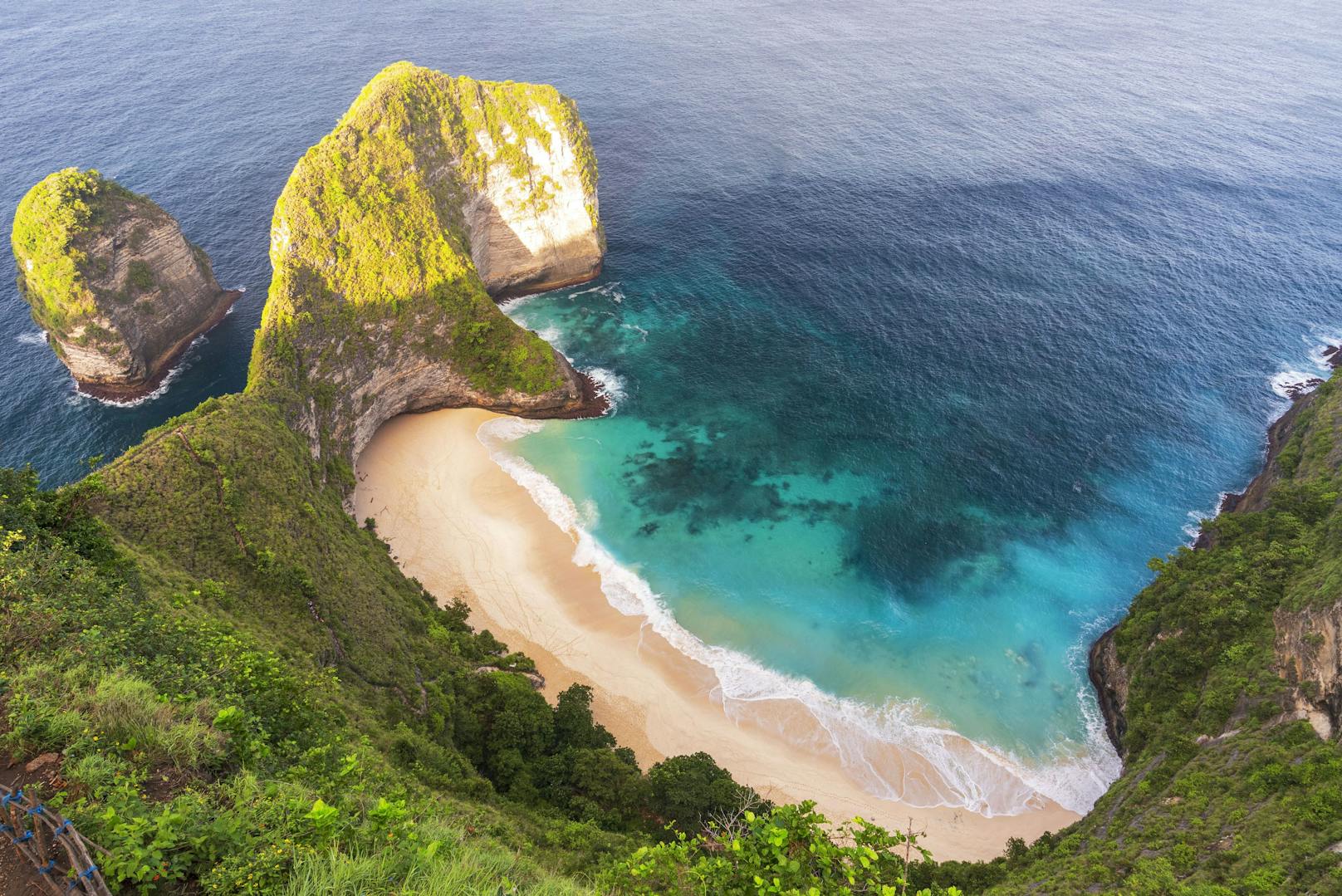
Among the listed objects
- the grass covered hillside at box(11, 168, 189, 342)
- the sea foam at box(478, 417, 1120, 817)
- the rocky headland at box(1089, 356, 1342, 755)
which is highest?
the grass covered hillside at box(11, 168, 189, 342)

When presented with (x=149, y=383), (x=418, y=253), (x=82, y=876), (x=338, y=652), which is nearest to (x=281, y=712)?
(x=82, y=876)

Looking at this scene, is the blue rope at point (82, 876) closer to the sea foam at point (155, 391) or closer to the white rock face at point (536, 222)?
the sea foam at point (155, 391)

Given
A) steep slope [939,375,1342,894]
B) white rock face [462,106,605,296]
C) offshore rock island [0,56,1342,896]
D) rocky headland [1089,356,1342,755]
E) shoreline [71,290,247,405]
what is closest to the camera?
offshore rock island [0,56,1342,896]

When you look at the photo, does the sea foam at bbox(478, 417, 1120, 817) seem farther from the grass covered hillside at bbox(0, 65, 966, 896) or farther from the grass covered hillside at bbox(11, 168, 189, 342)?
the grass covered hillside at bbox(11, 168, 189, 342)

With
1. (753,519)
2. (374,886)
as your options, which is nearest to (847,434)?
(753,519)

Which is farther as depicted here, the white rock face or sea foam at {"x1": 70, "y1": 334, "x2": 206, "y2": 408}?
the white rock face

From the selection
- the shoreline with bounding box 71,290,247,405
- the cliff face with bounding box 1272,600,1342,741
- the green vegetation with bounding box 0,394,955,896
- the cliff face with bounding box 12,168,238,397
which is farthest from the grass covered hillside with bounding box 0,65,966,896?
the cliff face with bounding box 1272,600,1342,741
